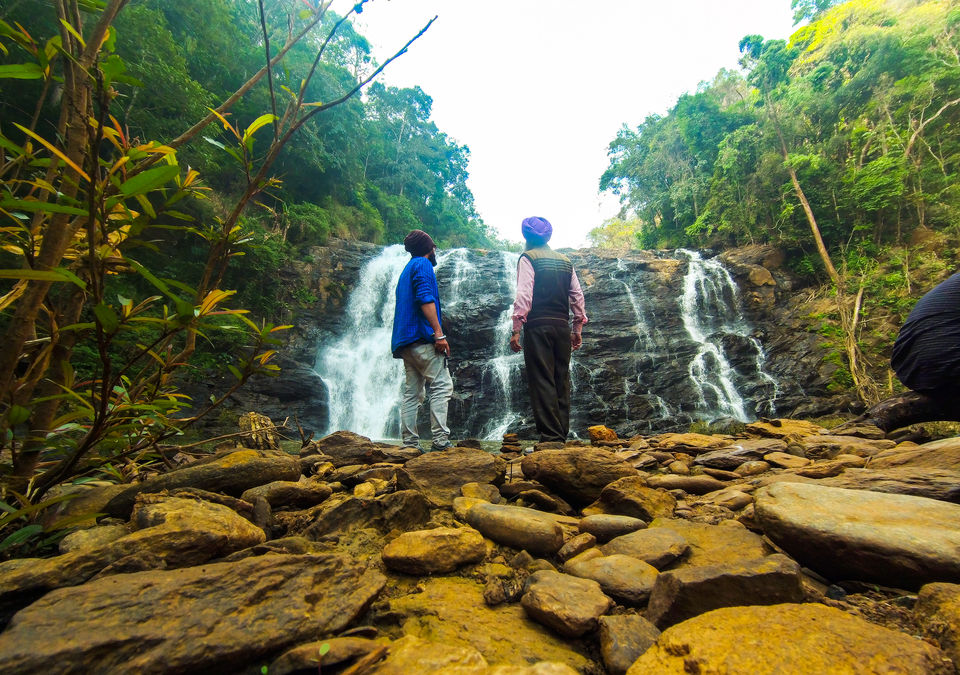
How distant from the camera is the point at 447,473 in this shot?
2.08 m

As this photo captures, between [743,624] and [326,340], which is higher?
[326,340]

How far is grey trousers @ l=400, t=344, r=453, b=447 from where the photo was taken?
3615 millimetres

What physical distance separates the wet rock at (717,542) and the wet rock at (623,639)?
0.44 m

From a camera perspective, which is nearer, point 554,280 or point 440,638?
point 440,638

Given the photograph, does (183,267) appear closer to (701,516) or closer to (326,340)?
(326,340)

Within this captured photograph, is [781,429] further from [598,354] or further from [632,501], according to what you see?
[598,354]

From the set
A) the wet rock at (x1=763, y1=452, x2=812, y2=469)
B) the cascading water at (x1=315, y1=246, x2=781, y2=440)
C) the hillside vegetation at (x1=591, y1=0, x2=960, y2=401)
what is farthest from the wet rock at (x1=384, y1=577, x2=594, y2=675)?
the hillside vegetation at (x1=591, y1=0, x2=960, y2=401)

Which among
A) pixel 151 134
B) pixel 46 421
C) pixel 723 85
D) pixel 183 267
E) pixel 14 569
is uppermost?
pixel 723 85

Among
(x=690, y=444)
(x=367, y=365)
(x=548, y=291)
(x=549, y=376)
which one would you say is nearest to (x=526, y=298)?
(x=548, y=291)

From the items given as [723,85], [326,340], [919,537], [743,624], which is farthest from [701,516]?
[723,85]

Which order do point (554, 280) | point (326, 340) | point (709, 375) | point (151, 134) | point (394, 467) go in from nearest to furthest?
point (394, 467) < point (554, 280) < point (151, 134) < point (709, 375) < point (326, 340)

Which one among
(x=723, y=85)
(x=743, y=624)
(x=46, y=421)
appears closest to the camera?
(x=743, y=624)

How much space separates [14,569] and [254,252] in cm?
1153

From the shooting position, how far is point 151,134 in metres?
9.09
